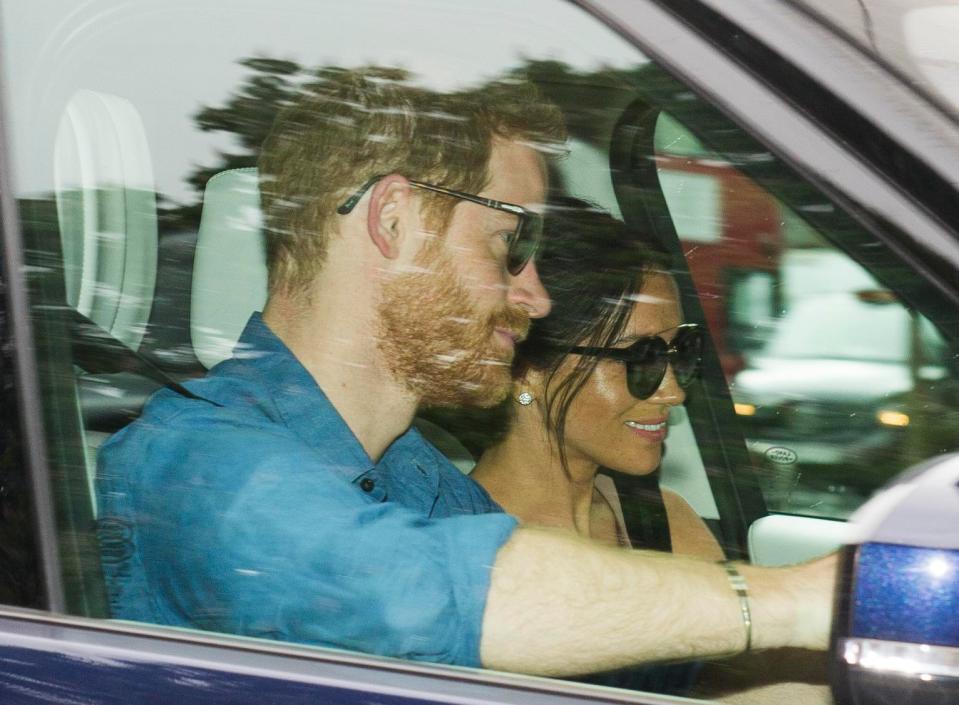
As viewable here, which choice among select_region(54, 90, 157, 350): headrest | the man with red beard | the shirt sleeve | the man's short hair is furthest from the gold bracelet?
select_region(54, 90, 157, 350): headrest

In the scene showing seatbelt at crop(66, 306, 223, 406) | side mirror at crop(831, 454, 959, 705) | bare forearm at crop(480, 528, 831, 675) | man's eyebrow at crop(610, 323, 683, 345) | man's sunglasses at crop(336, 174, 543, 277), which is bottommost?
bare forearm at crop(480, 528, 831, 675)

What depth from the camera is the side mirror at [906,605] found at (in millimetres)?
1177

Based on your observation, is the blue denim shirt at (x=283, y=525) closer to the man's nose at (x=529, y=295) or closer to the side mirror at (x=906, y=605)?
the man's nose at (x=529, y=295)

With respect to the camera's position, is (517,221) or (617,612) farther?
(517,221)

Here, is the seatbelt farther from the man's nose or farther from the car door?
the man's nose

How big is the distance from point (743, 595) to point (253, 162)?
72cm

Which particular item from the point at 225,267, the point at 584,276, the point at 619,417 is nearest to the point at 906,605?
the point at 584,276

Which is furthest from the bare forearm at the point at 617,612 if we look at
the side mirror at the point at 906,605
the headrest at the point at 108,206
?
the headrest at the point at 108,206

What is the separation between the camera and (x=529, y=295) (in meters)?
1.55

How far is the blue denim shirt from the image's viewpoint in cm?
138

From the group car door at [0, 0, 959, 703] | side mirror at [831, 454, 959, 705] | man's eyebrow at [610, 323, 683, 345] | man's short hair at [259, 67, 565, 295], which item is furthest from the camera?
man's eyebrow at [610, 323, 683, 345]

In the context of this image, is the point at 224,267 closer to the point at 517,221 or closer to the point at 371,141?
the point at 371,141

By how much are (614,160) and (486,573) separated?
519 millimetres

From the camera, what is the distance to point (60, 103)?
5.06 ft
